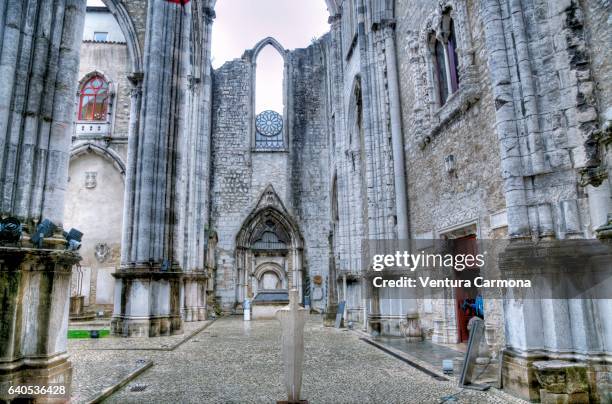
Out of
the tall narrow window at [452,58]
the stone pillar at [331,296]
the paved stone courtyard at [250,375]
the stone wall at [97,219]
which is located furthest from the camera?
the stone wall at [97,219]

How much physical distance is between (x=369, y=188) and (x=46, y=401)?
8.90 meters

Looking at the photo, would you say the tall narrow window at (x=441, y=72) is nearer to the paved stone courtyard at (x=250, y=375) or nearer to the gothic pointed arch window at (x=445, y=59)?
the gothic pointed arch window at (x=445, y=59)

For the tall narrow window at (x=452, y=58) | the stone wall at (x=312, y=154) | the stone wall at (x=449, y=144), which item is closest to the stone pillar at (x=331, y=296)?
the stone wall at (x=312, y=154)

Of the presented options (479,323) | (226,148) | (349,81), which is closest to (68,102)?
(479,323)

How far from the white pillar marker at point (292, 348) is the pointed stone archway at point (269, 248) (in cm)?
1724

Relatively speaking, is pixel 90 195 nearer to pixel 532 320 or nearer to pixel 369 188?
pixel 369 188

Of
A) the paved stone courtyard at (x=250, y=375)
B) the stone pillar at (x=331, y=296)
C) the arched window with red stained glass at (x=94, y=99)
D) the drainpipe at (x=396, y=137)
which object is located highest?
the arched window with red stained glass at (x=94, y=99)

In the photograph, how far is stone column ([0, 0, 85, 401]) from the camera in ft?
12.0

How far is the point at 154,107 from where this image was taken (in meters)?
10.7

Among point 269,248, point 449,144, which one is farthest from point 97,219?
point 449,144

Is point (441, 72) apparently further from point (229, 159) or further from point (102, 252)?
point (102, 252)

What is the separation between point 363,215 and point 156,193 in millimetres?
7114

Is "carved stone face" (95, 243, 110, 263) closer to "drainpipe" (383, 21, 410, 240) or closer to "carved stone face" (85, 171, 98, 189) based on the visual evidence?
"carved stone face" (85, 171, 98, 189)

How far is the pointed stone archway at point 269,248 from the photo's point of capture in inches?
822
